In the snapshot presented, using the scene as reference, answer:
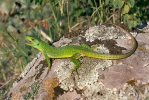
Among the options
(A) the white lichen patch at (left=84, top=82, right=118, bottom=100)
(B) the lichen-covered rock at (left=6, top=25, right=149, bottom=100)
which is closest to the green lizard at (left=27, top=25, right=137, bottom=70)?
(B) the lichen-covered rock at (left=6, top=25, right=149, bottom=100)

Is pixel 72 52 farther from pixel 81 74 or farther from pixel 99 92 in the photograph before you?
pixel 99 92

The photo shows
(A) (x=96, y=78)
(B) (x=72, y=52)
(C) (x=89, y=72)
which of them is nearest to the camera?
(A) (x=96, y=78)

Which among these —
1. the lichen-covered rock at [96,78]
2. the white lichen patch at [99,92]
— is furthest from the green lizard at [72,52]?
the white lichen patch at [99,92]

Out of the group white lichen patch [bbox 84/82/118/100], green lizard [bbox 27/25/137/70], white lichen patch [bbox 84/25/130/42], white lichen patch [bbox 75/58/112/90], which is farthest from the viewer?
white lichen patch [bbox 84/25/130/42]

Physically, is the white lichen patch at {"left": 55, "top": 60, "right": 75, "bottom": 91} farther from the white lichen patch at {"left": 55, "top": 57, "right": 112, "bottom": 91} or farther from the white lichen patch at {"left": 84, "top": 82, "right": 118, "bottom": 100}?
the white lichen patch at {"left": 84, "top": 82, "right": 118, "bottom": 100}

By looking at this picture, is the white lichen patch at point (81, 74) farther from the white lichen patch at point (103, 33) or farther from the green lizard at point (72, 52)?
the white lichen patch at point (103, 33)

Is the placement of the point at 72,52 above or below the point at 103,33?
above

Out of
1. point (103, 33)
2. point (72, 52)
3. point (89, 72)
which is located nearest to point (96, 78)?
point (89, 72)

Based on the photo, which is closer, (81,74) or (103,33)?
(81,74)
